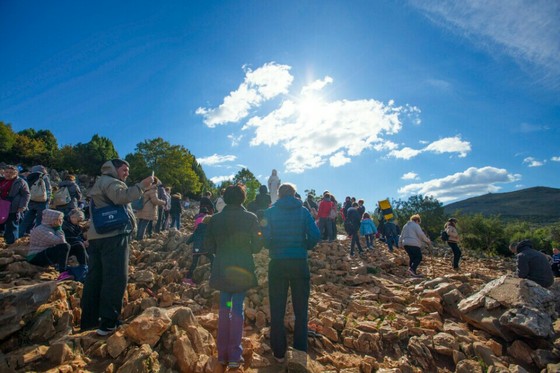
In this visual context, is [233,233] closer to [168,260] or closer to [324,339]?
[324,339]

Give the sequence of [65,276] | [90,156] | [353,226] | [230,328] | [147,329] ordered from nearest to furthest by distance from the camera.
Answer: [147,329]
[230,328]
[65,276]
[353,226]
[90,156]

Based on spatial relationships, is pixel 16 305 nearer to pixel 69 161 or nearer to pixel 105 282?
pixel 105 282

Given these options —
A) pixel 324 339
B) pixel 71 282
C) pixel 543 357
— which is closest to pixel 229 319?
pixel 324 339

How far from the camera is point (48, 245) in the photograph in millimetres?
5086

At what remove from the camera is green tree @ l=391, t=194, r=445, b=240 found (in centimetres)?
4644

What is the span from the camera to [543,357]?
12.0 ft

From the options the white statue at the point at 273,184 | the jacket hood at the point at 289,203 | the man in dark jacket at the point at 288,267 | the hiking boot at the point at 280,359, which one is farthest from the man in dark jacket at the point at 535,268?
the white statue at the point at 273,184

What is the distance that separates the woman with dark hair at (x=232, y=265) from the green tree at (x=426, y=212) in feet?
155

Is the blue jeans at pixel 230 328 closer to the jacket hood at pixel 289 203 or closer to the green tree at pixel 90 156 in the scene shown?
the jacket hood at pixel 289 203

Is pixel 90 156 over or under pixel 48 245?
over

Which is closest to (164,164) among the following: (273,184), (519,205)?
(273,184)

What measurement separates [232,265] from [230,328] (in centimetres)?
73

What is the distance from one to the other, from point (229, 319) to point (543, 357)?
163 inches

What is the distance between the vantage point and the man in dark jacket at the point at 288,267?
142 inches
